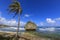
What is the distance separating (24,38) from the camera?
27.1 metres

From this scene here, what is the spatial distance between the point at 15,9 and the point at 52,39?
9.25 m

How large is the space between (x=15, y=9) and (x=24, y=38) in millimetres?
5739

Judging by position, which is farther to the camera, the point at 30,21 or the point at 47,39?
the point at 30,21

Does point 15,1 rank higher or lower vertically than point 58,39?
higher

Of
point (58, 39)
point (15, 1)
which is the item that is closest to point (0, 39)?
point (15, 1)

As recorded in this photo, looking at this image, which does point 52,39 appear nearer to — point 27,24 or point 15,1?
point 15,1

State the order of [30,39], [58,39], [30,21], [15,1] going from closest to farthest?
[15,1]
[30,39]
[58,39]
[30,21]

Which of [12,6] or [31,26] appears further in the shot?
[31,26]

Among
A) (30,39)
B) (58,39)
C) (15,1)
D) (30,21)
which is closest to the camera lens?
(15,1)

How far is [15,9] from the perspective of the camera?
953 inches

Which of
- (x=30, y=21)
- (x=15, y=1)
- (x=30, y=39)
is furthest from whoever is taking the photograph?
(x=30, y=21)

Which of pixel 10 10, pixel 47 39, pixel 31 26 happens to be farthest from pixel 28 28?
pixel 10 10

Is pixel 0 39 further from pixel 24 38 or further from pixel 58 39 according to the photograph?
pixel 58 39

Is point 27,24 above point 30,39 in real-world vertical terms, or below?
above
